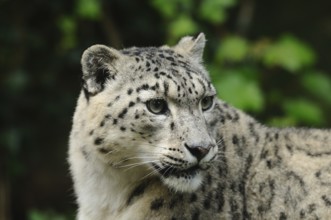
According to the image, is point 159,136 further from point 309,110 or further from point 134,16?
point 134,16

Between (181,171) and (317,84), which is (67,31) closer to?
(317,84)

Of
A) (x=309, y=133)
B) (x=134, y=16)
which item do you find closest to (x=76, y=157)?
(x=309, y=133)

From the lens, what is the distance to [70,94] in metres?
10.9

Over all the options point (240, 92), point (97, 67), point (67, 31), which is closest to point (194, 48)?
point (97, 67)

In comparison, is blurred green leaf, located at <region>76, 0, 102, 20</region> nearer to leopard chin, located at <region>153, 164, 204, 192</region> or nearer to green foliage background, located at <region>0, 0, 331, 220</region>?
green foliage background, located at <region>0, 0, 331, 220</region>

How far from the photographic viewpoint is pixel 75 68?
11.2 meters

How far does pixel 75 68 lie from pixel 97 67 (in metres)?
5.25

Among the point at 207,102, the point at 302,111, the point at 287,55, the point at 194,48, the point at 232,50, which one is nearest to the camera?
the point at 207,102

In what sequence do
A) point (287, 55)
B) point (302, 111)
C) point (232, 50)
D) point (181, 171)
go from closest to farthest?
1. point (181, 171)
2. point (287, 55)
3. point (232, 50)
4. point (302, 111)

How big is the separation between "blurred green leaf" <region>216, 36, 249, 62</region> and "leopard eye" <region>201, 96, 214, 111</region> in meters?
4.19

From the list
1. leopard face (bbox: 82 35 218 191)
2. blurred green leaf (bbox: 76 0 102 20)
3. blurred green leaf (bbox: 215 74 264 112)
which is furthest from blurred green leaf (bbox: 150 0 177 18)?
leopard face (bbox: 82 35 218 191)

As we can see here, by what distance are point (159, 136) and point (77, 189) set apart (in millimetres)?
1078

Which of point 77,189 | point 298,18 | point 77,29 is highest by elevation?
point 298,18

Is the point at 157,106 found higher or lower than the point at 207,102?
lower
